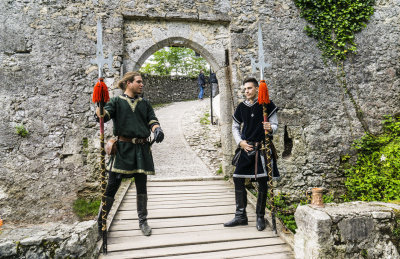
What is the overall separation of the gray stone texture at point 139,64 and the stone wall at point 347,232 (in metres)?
2.45

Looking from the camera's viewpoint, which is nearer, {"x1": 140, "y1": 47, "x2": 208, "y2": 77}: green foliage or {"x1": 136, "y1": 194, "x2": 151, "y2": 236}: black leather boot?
{"x1": 136, "y1": 194, "x2": 151, "y2": 236}: black leather boot

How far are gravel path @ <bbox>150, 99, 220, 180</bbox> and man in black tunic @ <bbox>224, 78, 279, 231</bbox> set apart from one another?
2.12m

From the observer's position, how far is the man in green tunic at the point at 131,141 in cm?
261

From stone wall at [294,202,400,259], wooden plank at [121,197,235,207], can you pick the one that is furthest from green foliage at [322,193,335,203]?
stone wall at [294,202,400,259]

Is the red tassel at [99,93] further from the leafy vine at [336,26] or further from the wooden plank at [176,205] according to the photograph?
the leafy vine at [336,26]

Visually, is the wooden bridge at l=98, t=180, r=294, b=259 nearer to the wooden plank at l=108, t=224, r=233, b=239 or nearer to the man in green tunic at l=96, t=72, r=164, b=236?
the wooden plank at l=108, t=224, r=233, b=239

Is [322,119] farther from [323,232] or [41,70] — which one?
[41,70]

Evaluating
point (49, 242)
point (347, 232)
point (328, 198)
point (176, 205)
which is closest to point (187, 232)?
point (176, 205)

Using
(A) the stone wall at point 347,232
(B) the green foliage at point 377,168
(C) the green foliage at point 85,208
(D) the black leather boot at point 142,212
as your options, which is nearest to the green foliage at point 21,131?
(C) the green foliage at point 85,208

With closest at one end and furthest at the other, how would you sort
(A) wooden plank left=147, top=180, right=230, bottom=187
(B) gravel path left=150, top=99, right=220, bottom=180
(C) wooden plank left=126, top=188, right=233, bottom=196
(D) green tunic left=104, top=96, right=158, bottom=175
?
(D) green tunic left=104, top=96, right=158, bottom=175, (C) wooden plank left=126, top=188, right=233, bottom=196, (A) wooden plank left=147, top=180, right=230, bottom=187, (B) gravel path left=150, top=99, right=220, bottom=180

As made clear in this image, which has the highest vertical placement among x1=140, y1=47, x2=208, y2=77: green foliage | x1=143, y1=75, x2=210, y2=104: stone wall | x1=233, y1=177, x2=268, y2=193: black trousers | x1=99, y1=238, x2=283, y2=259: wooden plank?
x1=140, y1=47, x2=208, y2=77: green foliage

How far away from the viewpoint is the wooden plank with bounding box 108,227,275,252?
2.49m

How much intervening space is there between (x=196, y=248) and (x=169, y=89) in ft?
41.5

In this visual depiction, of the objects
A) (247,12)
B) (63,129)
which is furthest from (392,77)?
(63,129)
